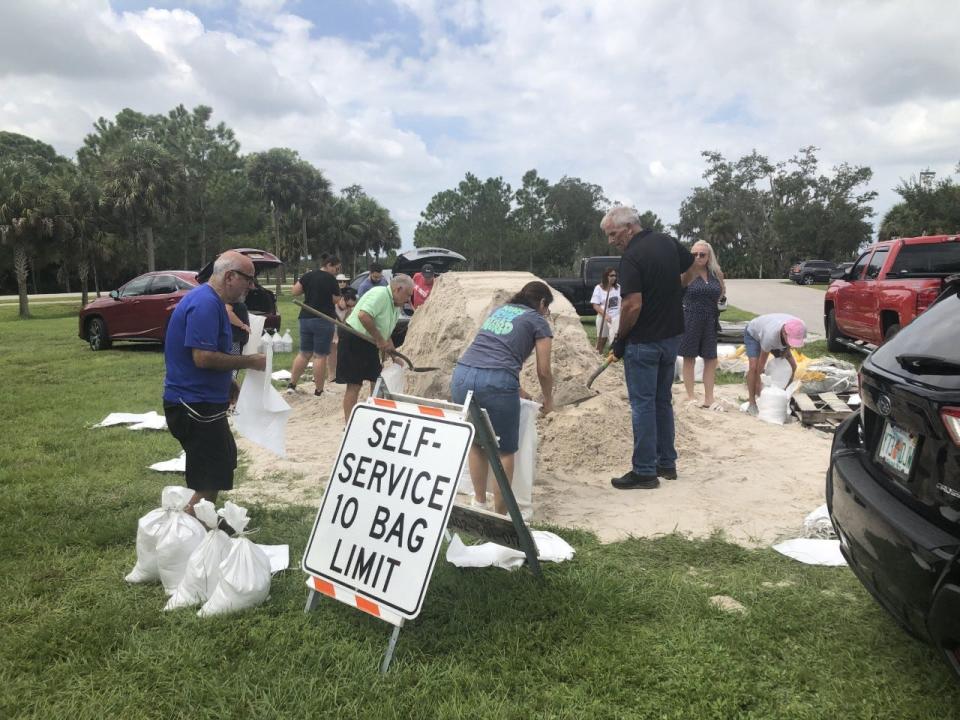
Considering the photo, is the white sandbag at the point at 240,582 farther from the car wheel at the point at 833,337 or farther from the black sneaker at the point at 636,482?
the car wheel at the point at 833,337

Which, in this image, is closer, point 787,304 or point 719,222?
point 787,304

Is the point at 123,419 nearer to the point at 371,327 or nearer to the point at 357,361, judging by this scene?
the point at 357,361

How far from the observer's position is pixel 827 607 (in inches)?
131

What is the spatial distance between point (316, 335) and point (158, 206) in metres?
33.2

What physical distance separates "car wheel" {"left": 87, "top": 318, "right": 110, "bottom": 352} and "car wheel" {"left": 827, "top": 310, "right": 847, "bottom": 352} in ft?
46.3

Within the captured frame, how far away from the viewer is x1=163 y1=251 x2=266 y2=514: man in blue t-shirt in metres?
3.85

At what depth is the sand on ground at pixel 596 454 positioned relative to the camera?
4789 mm

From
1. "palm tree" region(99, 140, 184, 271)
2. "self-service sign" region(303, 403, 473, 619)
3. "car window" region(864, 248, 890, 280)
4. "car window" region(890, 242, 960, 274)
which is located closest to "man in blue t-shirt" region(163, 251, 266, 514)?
"self-service sign" region(303, 403, 473, 619)

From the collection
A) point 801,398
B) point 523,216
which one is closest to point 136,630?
point 801,398

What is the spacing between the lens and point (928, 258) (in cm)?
1048

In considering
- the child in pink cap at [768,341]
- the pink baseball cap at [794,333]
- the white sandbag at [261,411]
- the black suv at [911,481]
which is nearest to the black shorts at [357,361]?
the white sandbag at [261,411]

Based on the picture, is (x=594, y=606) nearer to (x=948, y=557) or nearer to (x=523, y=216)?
(x=948, y=557)

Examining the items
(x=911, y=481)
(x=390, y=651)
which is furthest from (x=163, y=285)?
(x=911, y=481)

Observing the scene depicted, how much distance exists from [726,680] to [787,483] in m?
2.98
